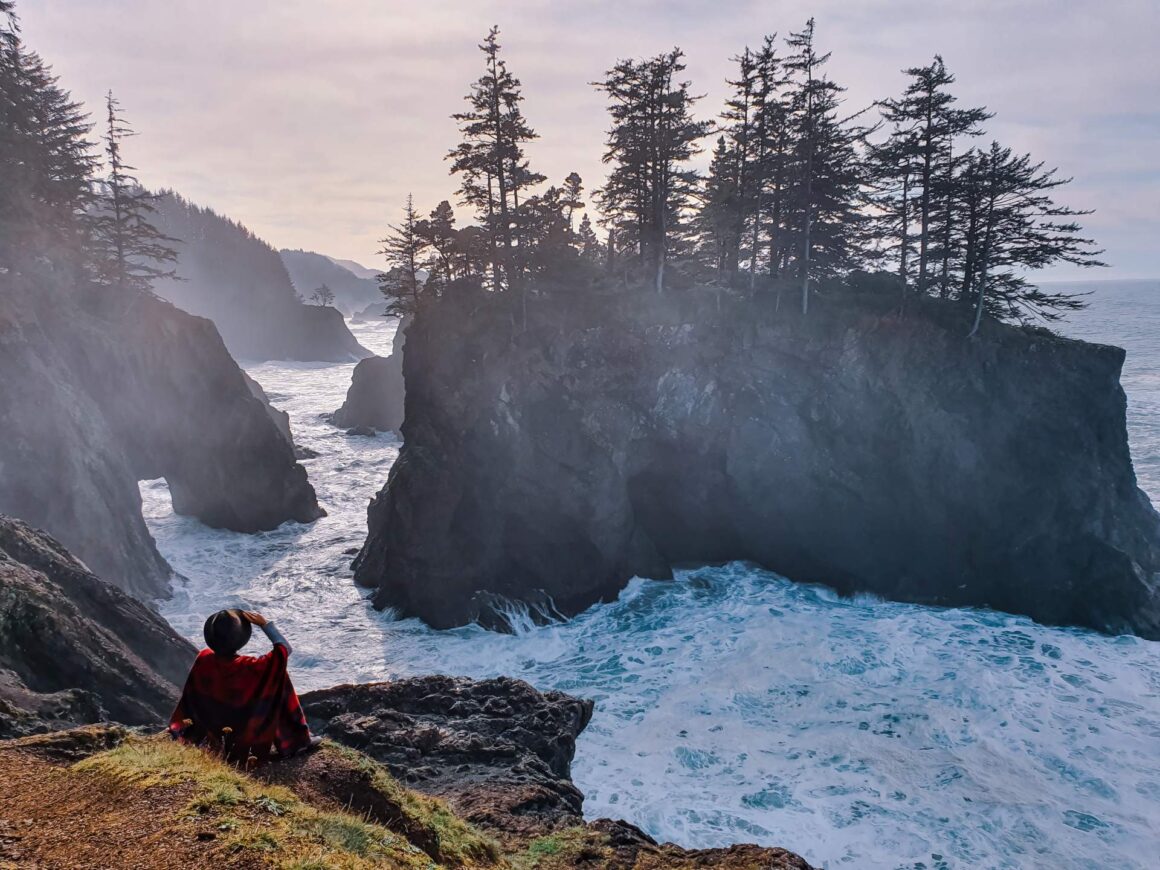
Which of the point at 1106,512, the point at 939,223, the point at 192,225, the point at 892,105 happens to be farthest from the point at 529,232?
the point at 192,225

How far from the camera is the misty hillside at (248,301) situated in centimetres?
10512

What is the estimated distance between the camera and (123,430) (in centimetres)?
3048

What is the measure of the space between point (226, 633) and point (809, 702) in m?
18.5

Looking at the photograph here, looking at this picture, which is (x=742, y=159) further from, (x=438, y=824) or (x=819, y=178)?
(x=438, y=824)

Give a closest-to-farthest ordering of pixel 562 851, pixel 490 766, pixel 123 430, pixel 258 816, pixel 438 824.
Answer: pixel 258 816 → pixel 438 824 → pixel 562 851 → pixel 490 766 → pixel 123 430

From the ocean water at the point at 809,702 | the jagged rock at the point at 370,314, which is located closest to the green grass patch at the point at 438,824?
the ocean water at the point at 809,702

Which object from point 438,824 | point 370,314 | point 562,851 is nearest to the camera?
point 438,824

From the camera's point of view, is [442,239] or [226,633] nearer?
[226,633]

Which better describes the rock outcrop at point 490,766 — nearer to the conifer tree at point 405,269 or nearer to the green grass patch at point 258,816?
the green grass patch at point 258,816

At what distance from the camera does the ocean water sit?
1488cm

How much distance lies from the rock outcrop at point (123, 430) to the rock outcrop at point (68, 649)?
393 inches

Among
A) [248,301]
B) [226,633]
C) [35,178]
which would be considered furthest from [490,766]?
[248,301]

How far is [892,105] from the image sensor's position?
92.2 feet

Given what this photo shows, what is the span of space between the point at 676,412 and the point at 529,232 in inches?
421
